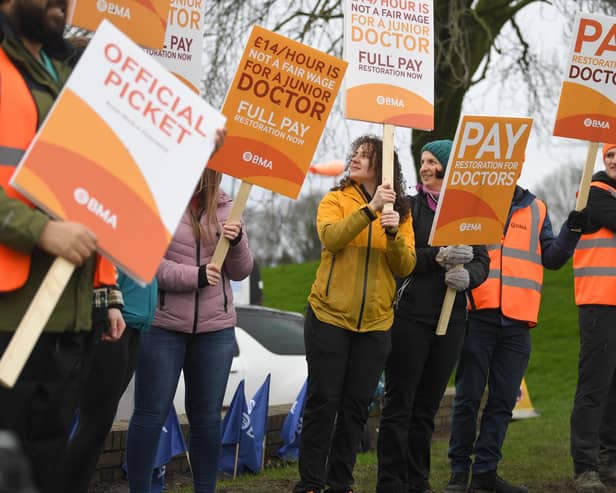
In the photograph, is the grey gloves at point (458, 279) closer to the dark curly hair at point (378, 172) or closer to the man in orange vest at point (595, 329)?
the dark curly hair at point (378, 172)

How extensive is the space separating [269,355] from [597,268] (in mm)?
3786

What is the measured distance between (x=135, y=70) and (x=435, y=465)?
5559 mm

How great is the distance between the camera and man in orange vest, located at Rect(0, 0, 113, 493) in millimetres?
3258

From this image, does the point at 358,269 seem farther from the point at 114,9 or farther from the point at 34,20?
the point at 34,20

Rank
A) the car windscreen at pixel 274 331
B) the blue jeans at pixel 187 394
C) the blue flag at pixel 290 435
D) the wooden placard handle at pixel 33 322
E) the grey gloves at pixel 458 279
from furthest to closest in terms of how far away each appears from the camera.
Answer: the car windscreen at pixel 274 331 → the blue flag at pixel 290 435 → the grey gloves at pixel 458 279 → the blue jeans at pixel 187 394 → the wooden placard handle at pixel 33 322

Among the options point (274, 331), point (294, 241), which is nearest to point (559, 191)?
point (294, 241)

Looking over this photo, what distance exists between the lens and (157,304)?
5.38m

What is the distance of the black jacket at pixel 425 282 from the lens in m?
6.30

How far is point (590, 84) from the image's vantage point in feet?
22.8

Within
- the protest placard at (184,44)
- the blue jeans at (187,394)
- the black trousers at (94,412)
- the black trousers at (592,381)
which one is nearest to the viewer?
the black trousers at (94,412)

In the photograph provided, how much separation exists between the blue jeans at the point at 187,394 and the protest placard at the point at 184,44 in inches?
60.9

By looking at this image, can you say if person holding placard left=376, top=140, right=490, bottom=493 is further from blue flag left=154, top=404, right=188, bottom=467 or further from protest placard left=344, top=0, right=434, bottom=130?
blue flag left=154, top=404, right=188, bottom=467

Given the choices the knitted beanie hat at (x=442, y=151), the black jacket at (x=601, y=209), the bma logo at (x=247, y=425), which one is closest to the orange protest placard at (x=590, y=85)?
the black jacket at (x=601, y=209)

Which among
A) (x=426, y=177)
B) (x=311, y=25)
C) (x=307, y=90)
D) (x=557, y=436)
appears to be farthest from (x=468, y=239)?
(x=311, y=25)
